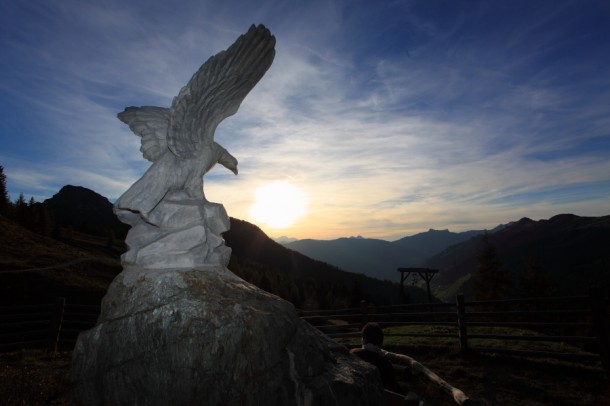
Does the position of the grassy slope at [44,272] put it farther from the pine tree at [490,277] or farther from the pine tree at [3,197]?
the pine tree at [490,277]

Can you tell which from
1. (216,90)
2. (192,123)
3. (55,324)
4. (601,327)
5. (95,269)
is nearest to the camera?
(216,90)

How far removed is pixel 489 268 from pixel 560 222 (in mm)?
93712

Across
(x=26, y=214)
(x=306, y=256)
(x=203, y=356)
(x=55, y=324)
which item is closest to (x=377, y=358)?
(x=203, y=356)

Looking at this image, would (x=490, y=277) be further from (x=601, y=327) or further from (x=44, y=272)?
(x=44, y=272)

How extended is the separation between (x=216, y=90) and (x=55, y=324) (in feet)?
34.8

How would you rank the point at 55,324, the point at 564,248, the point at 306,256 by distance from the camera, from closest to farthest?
the point at 55,324, the point at 564,248, the point at 306,256

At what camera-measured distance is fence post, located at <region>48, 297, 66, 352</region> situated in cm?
1072

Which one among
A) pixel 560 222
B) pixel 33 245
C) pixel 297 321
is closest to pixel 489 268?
pixel 297 321

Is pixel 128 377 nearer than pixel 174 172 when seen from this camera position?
Yes

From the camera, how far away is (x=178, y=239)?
4.25m

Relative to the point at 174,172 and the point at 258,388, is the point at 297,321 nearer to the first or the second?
the point at 258,388

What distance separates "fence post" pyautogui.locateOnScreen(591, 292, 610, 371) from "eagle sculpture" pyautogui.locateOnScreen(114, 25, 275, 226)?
8448mm

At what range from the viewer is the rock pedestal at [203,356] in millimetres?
3154

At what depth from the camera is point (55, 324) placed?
1091cm
